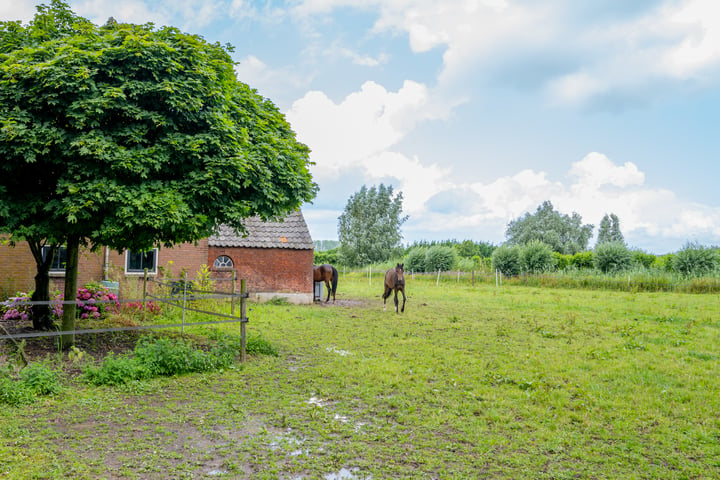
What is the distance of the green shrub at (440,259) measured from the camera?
46406 mm

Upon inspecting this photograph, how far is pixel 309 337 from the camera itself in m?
11.0

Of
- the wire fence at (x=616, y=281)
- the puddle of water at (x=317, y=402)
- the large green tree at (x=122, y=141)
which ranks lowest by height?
the puddle of water at (x=317, y=402)

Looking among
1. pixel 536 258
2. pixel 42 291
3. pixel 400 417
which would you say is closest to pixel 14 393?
pixel 400 417

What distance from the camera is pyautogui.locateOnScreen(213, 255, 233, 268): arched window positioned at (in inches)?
734

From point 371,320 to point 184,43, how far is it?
955 cm

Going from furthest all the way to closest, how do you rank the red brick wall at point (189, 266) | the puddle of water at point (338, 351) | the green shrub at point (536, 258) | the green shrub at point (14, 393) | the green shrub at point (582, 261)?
the green shrub at point (582, 261) < the green shrub at point (536, 258) < the red brick wall at point (189, 266) < the puddle of water at point (338, 351) < the green shrub at point (14, 393)

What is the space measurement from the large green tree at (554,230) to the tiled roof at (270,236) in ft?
186

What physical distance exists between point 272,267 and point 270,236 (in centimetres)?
135

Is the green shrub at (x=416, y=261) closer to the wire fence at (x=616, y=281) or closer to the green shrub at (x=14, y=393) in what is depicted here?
the wire fence at (x=616, y=281)

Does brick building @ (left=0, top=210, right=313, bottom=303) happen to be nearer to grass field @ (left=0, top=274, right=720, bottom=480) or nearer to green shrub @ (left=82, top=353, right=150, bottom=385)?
grass field @ (left=0, top=274, right=720, bottom=480)

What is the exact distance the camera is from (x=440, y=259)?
46875 millimetres

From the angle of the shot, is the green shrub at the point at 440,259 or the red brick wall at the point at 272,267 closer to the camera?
the red brick wall at the point at 272,267

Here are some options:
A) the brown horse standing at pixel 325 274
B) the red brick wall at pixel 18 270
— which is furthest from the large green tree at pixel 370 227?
the red brick wall at pixel 18 270

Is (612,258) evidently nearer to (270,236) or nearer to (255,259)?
(270,236)
